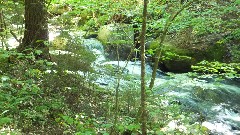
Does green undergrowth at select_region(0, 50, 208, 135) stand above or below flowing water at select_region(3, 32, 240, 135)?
above

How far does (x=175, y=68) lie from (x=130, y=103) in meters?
6.36

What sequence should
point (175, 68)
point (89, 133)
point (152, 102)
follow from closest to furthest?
1. point (89, 133)
2. point (152, 102)
3. point (175, 68)

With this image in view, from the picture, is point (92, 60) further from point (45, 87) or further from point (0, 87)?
point (0, 87)

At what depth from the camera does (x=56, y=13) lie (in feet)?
38.2

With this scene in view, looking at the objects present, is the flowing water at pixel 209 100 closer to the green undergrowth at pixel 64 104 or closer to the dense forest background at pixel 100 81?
the dense forest background at pixel 100 81

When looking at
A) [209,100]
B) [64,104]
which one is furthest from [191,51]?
[64,104]

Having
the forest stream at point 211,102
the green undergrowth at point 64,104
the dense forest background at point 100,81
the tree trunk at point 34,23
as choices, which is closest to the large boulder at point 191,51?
the forest stream at point 211,102

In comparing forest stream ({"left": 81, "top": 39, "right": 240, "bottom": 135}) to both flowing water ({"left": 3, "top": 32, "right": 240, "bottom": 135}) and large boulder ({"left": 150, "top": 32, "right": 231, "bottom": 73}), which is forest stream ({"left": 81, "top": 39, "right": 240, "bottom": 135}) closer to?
flowing water ({"left": 3, "top": 32, "right": 240, "bottom": 135})

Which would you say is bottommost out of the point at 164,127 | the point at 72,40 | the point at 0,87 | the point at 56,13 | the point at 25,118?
the point at 164,127

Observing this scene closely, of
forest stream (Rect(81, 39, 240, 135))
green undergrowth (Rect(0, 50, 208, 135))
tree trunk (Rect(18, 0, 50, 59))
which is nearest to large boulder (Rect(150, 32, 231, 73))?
forest stream (Rect(81, 39, 240, 135))

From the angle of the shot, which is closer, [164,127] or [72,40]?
[164,127]

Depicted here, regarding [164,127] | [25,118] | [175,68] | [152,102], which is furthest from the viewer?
[175,68]

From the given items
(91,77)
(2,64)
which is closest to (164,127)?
(91,77)

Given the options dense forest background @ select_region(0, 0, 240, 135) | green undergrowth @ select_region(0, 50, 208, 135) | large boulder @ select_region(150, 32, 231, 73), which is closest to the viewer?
green undergrowth @ select_region(0, 50, 208, 135)
